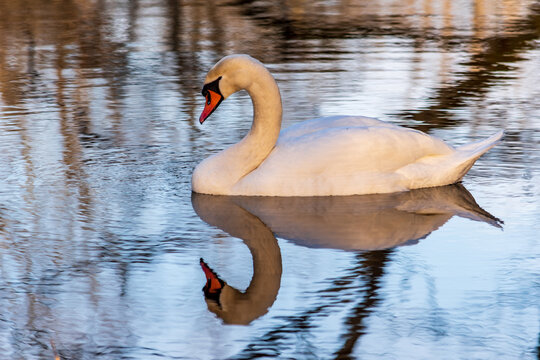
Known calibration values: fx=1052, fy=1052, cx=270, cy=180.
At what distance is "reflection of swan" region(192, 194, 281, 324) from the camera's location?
5194 mm

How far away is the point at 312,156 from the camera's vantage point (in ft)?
23.6

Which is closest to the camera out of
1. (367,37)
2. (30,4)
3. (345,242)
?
(345,242)

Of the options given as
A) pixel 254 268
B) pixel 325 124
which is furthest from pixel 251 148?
pixel 254 268

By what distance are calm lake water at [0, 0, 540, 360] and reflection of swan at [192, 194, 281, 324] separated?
0.07 feet

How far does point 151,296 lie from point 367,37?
10.1m

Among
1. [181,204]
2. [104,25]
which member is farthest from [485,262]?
[104,25]

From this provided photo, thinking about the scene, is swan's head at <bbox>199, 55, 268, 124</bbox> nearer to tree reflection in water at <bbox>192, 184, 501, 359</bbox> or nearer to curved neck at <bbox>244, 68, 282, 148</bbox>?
curved neck at <bbox>244, 68, 282, 148</bbox>

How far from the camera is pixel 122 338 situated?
4809 mm

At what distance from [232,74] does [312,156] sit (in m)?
0.82

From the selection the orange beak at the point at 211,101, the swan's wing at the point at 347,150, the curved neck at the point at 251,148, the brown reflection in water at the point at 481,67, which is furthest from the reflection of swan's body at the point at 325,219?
the brown reflection in water at the point at 481,67

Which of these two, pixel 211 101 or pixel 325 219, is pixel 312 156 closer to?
pixel 325 219

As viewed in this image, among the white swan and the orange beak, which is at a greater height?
the orange beak

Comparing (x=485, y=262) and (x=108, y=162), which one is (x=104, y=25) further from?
(x=485, y=262)

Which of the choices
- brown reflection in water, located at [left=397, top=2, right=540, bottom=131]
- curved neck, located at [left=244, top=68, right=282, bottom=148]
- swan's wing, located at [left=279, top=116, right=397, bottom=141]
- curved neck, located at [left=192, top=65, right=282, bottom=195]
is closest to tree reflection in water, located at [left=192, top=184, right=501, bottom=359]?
curved neck, located at [left=192, top=65, right=282, bottom=195]
